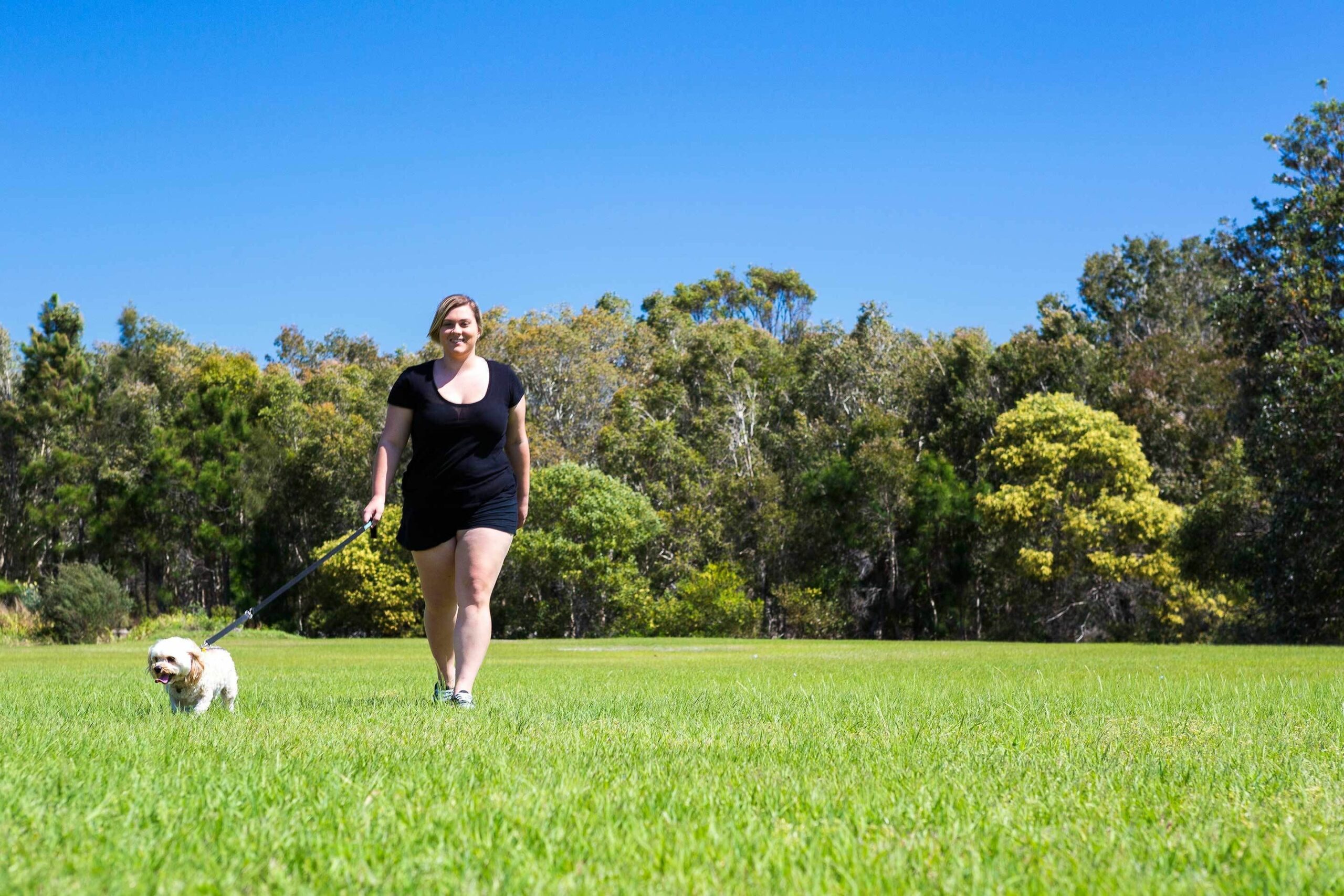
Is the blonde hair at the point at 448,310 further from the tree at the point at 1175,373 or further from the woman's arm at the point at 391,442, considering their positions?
the tree at the point at 1175,373

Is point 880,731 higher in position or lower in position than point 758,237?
lower

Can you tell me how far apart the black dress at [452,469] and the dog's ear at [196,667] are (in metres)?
1.29

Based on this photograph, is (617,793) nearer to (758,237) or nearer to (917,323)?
(917,323)

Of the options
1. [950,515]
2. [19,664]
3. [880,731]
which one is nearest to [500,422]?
[880,731]

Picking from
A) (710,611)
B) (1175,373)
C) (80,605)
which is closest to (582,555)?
(710,611)

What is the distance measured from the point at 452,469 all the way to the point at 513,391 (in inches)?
24.4

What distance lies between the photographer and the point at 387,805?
3.13 m

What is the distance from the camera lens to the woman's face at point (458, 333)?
6.79m

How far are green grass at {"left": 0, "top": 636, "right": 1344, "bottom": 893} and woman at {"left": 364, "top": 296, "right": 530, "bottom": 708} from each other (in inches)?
19.1

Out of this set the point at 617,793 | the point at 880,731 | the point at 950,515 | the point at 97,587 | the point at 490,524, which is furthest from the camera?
the point at 950,515

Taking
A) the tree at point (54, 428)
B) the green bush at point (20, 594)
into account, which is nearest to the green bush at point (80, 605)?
the green bush at point (20, 594)

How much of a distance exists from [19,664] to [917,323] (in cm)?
3716

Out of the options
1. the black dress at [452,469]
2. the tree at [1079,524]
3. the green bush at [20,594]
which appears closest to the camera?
the black dress at [452,469]

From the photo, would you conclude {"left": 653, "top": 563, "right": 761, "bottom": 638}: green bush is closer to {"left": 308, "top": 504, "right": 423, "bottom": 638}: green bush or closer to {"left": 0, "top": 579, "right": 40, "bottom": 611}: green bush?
{"left": 308, "top": 504, "right": 423, "bottom": 638}: green bush
